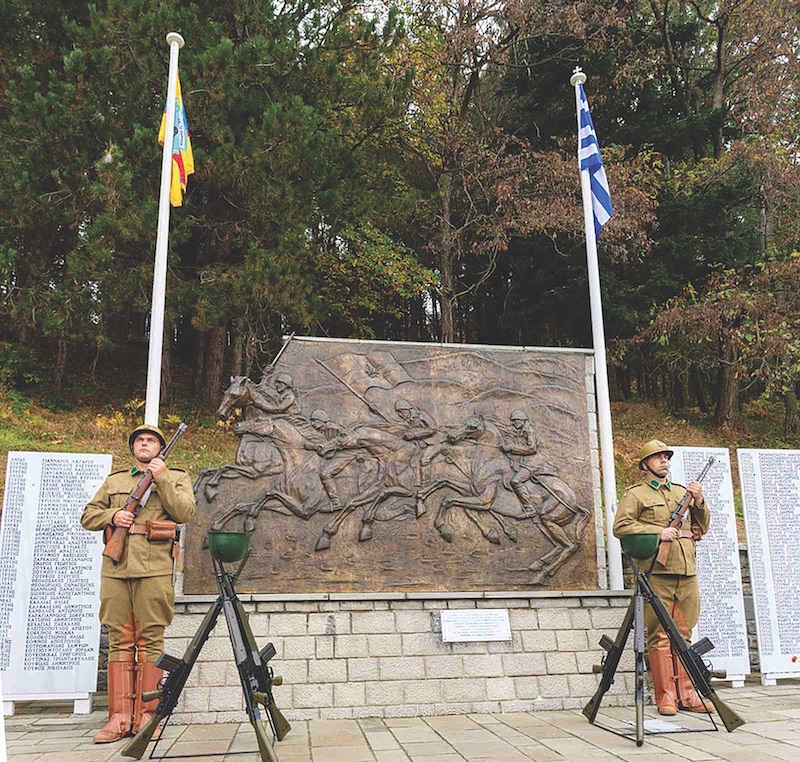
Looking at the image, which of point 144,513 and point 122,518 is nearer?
point 122,518

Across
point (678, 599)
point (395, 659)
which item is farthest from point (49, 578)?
point (678, 599)

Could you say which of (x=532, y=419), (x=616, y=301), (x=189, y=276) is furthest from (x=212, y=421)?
(x=616, y=301)

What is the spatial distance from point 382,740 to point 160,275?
447cm

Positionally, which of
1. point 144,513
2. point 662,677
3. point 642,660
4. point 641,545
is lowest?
point 662,677

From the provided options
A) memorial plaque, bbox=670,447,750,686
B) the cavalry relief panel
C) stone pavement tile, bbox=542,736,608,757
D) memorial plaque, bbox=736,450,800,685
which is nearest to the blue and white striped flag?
the cavalry relief panel

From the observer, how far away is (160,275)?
6.67 meters

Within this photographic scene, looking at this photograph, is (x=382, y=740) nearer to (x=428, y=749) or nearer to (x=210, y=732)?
(x=428, y=749)

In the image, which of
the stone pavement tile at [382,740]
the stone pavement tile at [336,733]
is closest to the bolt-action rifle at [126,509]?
the stone pavement tile at [336,733]

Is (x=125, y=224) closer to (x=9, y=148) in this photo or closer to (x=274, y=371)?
(x=9, y=148)

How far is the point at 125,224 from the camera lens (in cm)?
1095

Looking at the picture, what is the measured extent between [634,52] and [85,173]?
39.4ft

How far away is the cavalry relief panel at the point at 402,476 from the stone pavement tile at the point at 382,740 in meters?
1.35

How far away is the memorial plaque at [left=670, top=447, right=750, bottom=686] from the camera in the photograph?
20.6 feet

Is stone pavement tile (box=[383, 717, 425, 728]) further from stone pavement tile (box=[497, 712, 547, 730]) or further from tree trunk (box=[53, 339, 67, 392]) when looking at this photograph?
tree trunk (box=[53, 339, 67, 392])
